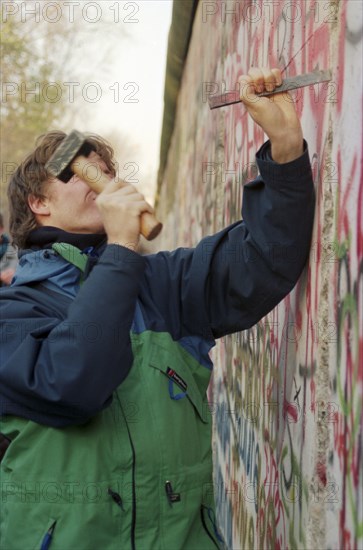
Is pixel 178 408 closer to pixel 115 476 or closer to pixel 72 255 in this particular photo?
pixel 115 476

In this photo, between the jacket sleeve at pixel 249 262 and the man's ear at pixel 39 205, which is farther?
the man's ear at pixel 39 205

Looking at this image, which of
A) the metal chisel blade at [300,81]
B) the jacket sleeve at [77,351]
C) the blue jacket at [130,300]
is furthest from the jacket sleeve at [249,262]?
the jacket sleeve at [77,351]

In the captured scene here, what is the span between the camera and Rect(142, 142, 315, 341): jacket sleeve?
2.49 metres

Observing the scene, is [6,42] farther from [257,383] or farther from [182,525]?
[182,525]

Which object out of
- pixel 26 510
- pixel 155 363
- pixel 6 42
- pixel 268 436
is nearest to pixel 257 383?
pixel 268 436

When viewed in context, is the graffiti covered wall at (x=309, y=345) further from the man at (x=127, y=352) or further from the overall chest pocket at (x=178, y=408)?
the overall chest pocket at (x=178, y=408)

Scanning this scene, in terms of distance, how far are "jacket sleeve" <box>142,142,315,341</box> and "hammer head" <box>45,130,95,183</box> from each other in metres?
0.40

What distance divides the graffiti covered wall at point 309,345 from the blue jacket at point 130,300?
108 mm

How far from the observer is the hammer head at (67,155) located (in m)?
2.50

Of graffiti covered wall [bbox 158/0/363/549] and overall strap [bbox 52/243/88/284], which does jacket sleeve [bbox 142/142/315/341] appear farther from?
overall strap [bbox 52/243/88/284]

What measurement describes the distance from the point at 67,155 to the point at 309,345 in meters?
0.88

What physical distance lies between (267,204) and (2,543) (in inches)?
46.1

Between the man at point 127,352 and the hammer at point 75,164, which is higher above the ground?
the hammer at point 75,164

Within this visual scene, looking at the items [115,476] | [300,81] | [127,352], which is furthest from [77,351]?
[300,81]
